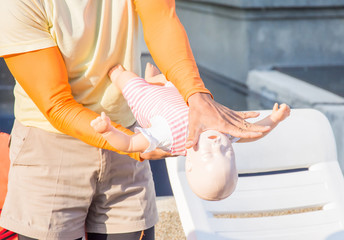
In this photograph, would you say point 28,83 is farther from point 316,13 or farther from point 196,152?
point 316,13

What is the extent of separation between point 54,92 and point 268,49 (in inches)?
187

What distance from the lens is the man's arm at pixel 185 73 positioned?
1.29 metres

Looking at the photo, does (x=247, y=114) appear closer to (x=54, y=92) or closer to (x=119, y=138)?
(x=119, y=138)

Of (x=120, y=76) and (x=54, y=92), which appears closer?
(x=54, y=92)

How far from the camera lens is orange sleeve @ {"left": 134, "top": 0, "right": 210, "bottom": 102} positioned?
1.41m

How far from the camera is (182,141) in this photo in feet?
4.37

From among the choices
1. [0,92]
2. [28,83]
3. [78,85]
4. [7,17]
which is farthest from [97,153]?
[0,92]

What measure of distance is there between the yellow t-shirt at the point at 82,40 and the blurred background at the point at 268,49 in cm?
361

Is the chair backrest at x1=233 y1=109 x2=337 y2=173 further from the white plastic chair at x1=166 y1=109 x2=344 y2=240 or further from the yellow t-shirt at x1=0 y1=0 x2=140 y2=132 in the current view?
the yellow t-shirt at x1=0 y1=0 x2=140 y2=132

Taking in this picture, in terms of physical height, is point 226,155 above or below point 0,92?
above

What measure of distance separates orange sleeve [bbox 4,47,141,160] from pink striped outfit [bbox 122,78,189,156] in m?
0.08

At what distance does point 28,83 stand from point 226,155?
51 centimetres

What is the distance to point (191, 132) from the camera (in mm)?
1293

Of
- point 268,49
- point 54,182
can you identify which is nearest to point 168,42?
point 54,182
